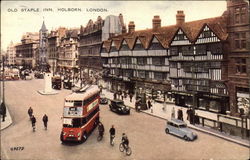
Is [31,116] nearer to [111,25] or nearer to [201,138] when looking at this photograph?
[111,25]

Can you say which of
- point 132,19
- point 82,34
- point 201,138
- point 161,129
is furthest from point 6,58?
point 201,138

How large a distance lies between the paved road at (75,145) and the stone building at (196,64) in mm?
1093

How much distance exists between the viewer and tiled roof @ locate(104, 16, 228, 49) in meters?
9.94

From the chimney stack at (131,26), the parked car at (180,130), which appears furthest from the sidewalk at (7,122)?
the parked car at (180,130)

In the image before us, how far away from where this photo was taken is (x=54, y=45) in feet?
33.7

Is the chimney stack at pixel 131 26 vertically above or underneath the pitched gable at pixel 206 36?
above

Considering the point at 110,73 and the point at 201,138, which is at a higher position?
the point at 110,73

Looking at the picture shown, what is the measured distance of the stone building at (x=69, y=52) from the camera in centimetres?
1033

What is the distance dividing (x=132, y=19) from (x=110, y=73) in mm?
2509

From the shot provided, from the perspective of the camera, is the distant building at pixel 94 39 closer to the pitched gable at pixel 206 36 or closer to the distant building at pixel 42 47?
the distant building at pixel 42 47

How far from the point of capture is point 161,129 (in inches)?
408

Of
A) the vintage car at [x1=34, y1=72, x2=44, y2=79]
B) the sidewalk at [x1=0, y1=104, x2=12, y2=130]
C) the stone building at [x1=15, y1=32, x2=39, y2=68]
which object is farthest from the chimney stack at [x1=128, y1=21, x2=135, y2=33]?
the sidewalk at [x1=0, y1=104, x2=12, y2=130]

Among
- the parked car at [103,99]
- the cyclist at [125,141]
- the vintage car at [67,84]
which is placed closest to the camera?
the cyclist at [125,141]

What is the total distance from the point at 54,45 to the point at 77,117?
10.4 ft
